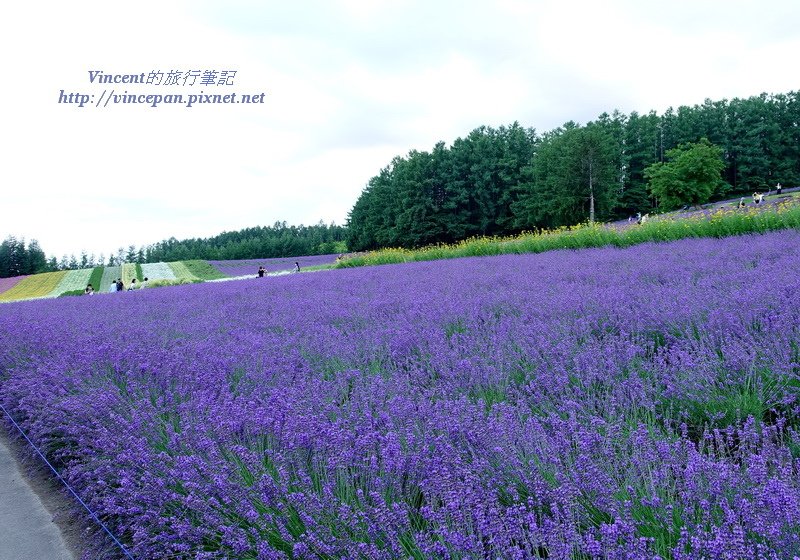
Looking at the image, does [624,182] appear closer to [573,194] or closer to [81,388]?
[573,194]

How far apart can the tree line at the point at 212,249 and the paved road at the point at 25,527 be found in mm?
52190

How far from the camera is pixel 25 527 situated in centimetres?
262

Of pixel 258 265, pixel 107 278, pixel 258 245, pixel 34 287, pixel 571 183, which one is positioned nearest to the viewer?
pixel 34 287

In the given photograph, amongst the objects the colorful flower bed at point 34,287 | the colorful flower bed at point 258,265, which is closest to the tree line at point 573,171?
the colorful flower bed at point 258,265

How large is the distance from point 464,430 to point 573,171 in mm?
36990

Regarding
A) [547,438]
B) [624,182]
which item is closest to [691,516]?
[547,438]

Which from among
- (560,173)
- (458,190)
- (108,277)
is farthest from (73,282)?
(560,173)

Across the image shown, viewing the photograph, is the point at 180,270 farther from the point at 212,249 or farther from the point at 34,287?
the point at 212,249

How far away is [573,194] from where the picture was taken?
120ft

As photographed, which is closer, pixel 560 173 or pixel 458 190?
pixel 560 173

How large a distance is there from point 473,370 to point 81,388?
7.72 ft

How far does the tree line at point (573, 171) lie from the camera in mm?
36375

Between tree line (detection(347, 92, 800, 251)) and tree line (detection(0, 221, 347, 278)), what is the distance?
35.5 feet

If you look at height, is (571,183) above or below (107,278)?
above
